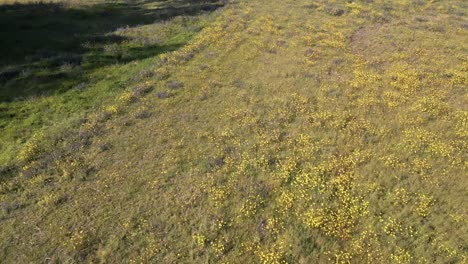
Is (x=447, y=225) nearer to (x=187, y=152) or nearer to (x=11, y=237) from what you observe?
(x=187, y=152)

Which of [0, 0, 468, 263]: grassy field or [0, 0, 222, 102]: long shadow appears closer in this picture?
[0, 0, 468, 263]: grassy field

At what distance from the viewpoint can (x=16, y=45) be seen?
1462 inches

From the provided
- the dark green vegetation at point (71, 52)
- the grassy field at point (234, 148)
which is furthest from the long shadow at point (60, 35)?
the grassy field at point (234, 148)

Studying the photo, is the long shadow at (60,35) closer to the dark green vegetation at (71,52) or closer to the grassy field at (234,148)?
the dark green vegetation at (71,52)

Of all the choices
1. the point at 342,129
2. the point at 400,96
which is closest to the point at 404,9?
the point at 400,96

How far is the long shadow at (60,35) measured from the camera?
31469mm

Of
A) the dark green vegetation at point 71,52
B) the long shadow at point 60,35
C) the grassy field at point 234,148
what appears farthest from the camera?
the long shadow at point 60,35

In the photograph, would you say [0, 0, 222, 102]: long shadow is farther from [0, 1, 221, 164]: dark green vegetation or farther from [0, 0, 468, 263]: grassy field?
[0, 0, 468, 263]: grassy field

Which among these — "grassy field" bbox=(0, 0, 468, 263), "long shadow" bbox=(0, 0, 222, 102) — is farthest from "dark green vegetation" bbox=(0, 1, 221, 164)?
"grassy field" bbox=(0, 0, 468, 263)

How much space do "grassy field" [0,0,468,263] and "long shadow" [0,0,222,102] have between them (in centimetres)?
30

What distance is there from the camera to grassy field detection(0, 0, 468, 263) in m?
17.5

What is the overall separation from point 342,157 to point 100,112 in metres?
17.4

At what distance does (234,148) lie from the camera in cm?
2366

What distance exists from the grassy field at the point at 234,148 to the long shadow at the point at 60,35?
0.99 feet
